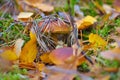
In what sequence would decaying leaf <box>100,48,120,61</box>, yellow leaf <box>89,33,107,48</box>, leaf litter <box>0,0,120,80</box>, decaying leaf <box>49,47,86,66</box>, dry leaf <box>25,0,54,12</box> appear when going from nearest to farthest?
decaying leaf <box>100,48,120,61</box>, leaf litter <box>0,0,120,80</box>, decaying leaf <box>49,47,86,66</box>, yellow leaf <box>89,33,107,48</box>, dry leaf <box>25,0,54,12</box>

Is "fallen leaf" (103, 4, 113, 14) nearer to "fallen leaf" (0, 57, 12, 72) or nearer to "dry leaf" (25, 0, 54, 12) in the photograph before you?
"dry leaf" (25, 0, 54, 12)

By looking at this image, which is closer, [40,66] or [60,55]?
[60,55]

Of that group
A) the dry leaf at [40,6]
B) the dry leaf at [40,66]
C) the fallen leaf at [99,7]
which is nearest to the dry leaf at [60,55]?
the dry leaf at [40,66]

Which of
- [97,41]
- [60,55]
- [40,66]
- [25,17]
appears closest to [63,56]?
[60,55]

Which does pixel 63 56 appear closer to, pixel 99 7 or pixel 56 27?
pixel 56 27

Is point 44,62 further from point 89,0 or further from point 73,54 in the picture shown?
point 89,0

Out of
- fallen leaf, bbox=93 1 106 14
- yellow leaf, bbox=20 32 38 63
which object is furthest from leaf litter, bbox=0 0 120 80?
fallen leaf, bbox=93 1 106 14

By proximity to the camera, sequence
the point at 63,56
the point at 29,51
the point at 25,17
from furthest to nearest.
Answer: the point at 25,17, the point at 29,51, the point at 63,56
